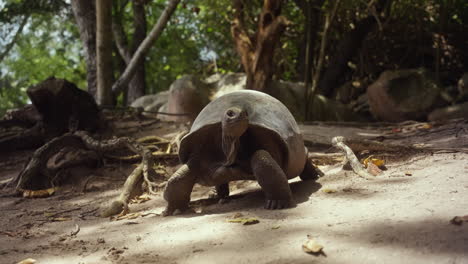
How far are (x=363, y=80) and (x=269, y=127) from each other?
8506 millimetres

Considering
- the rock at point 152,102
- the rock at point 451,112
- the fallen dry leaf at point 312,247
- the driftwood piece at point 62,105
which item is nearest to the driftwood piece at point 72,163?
the driftwood piece at point 62,105

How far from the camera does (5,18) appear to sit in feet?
30.5

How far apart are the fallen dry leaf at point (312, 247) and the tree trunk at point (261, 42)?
5918 mm

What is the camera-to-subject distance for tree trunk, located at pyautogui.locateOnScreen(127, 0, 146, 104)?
11.8m

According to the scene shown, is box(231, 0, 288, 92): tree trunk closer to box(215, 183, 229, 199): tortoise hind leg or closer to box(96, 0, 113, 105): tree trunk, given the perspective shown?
box(96, 0, 113, 105): tree trunk

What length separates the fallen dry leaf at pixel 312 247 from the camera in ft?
6.54

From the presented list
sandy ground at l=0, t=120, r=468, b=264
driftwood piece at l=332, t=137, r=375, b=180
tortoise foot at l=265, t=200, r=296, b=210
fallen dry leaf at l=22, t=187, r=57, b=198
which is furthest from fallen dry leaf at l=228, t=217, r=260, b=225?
fallen dry leaf at l=22, t=187, r=57, b=198

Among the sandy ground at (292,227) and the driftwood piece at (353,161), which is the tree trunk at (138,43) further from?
the sandy ground at (292,227)

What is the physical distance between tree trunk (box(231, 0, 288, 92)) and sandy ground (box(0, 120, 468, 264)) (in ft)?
13.9

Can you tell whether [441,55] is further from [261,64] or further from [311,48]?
[261,64]

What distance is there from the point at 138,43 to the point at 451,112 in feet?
25.3

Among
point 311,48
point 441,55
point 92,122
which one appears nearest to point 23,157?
point 92,122

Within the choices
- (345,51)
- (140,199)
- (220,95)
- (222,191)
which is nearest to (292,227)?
(222,191)

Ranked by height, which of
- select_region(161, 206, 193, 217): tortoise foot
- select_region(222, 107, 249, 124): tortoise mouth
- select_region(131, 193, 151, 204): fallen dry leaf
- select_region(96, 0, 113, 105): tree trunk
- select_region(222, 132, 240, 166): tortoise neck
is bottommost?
select_region(131, 193, 151, 204): fallen dry leaf
